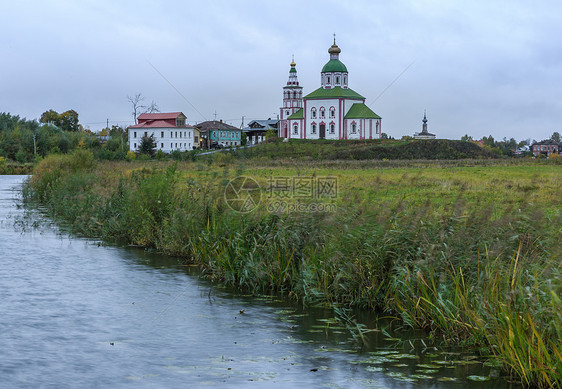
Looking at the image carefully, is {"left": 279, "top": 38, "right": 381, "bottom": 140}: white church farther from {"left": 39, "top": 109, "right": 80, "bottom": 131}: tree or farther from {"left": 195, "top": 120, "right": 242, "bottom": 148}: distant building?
{"left": 39, "top": 109, "right": 80, "bottom": 131}: tree

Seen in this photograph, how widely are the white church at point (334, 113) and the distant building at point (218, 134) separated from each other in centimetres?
2780

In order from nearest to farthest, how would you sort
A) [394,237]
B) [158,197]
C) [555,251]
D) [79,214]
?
1. [555,251]
2. [394,237]
3. [158,197]
4. [79,214]

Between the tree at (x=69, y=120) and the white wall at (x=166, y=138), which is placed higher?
the tree at (x=69, y=120)

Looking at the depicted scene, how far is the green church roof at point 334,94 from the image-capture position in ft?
373

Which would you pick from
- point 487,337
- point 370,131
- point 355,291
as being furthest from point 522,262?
point 370,131

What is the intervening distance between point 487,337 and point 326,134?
10667 centimetres

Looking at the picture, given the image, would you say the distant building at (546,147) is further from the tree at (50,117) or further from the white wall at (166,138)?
the tree at (50,117)

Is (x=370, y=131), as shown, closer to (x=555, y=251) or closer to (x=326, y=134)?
(x=326, y=134)

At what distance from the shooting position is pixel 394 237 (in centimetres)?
1142

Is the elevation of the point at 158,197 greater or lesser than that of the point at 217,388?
greater

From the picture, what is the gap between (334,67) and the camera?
11875 centimetres

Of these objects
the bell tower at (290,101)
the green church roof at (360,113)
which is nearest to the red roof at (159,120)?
the bell tower at (290,101)

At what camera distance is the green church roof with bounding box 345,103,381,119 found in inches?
4434
